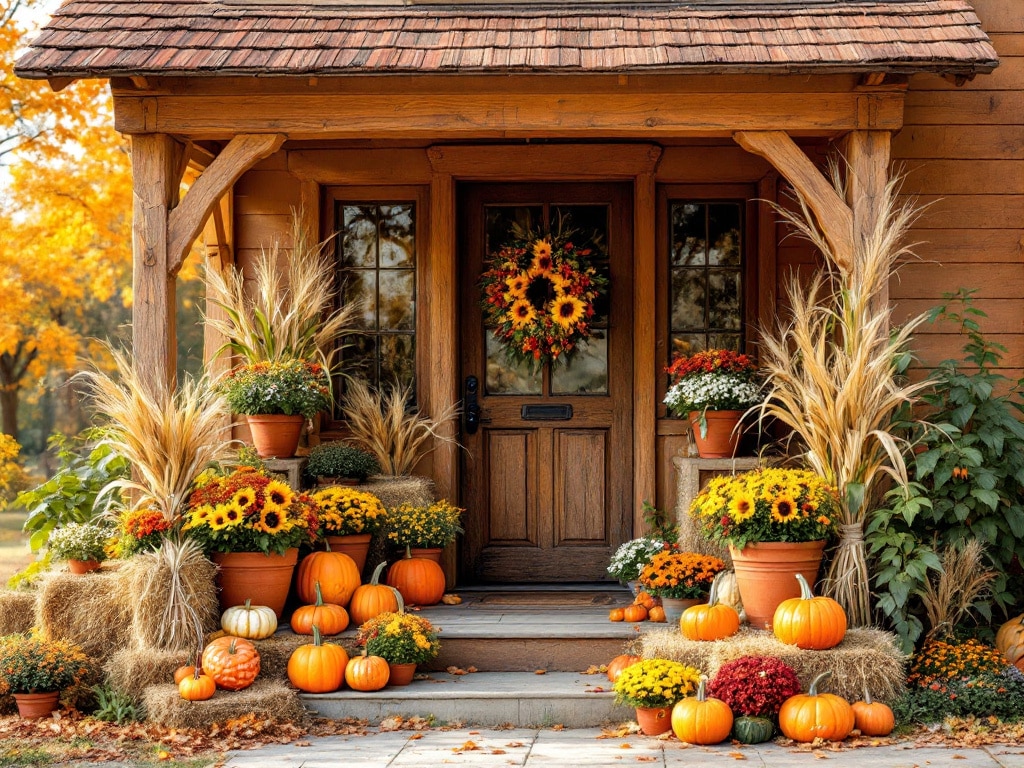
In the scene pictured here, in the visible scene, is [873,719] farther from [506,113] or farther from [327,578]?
[506,113]

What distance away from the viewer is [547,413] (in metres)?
6.75

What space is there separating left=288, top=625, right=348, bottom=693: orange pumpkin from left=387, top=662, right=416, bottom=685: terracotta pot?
0.71 ft

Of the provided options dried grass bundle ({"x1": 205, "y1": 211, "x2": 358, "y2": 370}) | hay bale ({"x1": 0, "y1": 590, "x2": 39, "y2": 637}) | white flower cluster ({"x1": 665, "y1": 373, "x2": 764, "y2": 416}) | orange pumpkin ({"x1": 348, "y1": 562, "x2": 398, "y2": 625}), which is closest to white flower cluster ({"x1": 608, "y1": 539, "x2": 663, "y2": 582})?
white flower cluster ({"x1": 665, "y1": 373, "x2": 764, "y2": 416})

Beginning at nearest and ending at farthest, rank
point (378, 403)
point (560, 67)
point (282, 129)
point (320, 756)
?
point (320, 756), point (560, 67), point (282, 129), point (378, 403)

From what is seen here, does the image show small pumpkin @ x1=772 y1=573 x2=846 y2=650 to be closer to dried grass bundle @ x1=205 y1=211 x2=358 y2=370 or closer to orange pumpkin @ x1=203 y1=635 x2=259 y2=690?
orange pumpkin @ x1=203 y1=635 x2=259 y2=690

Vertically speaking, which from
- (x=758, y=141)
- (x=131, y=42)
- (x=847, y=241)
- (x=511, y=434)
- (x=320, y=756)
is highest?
(x=131, y=42)

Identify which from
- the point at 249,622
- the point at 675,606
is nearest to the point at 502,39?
the point at 675,606

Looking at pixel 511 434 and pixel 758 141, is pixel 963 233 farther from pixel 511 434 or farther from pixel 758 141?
pixel 511 434

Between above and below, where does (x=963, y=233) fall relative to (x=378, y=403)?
above

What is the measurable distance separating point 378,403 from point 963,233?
3.46 m

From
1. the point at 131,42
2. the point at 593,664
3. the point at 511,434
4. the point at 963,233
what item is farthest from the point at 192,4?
the point at 963,233

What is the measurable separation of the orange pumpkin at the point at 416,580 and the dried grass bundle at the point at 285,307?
50.6 inches

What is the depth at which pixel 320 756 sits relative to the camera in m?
4.36

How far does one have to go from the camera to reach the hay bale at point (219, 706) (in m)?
4.69
